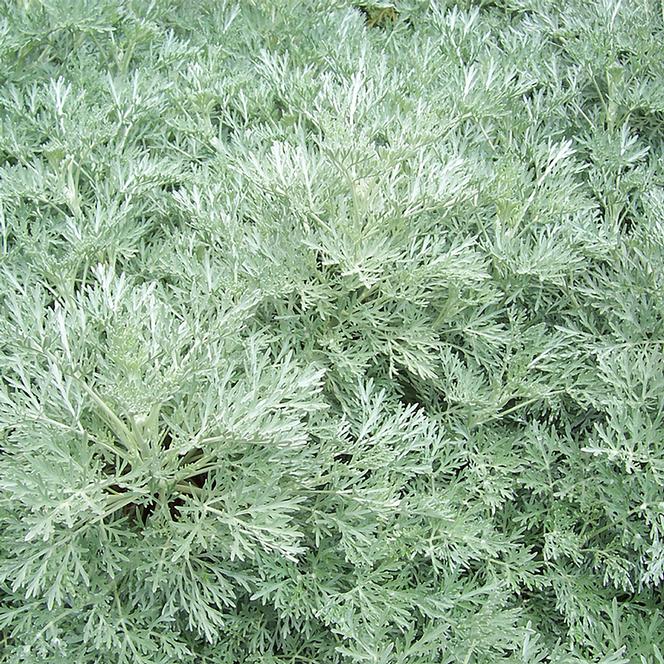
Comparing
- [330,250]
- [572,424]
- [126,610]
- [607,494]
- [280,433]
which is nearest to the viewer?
[280,433]

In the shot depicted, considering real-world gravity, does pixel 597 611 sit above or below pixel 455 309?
below

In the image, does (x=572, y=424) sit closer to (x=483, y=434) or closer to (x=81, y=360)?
(x=483, y=434)

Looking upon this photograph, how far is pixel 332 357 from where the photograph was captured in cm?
203

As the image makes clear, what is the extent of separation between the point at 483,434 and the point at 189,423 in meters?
0.83

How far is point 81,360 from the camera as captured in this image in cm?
175

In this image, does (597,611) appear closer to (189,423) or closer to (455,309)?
(455,309)

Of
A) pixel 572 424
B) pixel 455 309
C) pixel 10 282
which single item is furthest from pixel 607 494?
pixel 10 282

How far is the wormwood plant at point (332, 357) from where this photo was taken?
174 centimetres

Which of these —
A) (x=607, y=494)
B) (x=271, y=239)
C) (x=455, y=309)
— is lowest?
(x=607, y=494)

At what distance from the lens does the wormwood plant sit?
174 cm

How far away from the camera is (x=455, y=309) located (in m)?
2.16

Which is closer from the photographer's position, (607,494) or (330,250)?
(330,250)

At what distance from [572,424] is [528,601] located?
49 centimetres

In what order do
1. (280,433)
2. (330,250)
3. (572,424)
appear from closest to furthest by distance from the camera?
(280,433), (330,250), (572,424)
